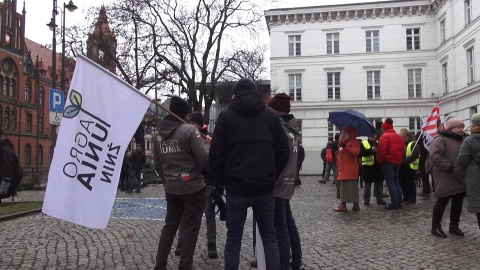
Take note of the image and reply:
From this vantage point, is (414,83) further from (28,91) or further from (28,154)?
(28,91)

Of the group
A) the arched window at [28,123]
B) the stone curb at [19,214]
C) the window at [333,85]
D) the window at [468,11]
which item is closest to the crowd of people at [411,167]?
the stone curb at [19,214]

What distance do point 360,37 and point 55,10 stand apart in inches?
985

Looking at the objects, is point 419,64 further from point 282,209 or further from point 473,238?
point 282,209

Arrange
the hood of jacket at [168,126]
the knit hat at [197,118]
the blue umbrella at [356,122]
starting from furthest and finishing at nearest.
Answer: the blue umbrella at [356,122] → the knit hat at [197,118] → the hood of jacket at [168,126]

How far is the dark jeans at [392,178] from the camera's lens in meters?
10.0

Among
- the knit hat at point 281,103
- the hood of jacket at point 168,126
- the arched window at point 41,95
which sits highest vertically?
the arched window at point 41,95

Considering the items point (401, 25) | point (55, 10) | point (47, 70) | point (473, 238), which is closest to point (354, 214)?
point (473, 238)

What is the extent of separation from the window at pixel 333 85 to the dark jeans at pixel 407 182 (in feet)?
83.7

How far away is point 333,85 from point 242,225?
3371cm

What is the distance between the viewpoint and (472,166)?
21.6ft

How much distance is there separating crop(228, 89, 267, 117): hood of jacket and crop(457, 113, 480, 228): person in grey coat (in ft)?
12.9

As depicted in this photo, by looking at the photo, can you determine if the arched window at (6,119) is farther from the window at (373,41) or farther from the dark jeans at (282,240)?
the dark jeans at (282,240)

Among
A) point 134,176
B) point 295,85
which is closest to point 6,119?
point 295,85

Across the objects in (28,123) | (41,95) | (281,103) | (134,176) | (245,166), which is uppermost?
(41,95)
